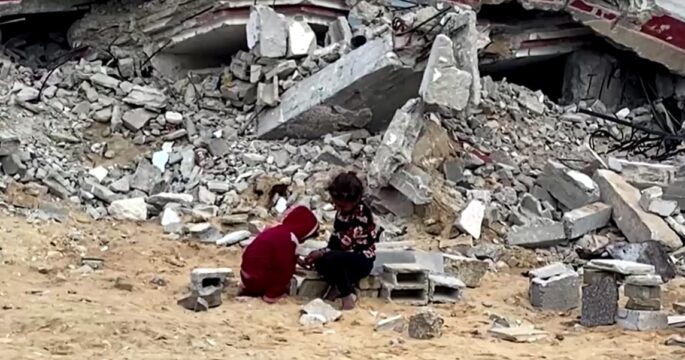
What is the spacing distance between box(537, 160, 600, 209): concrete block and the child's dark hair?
3016 mm

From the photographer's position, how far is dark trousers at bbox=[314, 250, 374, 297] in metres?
7.38

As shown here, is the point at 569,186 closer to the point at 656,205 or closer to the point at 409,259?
the point at 656,205

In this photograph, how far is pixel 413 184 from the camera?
9.54 m

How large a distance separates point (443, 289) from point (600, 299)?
1081 millimetres

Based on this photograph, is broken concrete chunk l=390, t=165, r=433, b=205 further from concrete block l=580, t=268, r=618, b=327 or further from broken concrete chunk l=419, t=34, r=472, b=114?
concrete block l=580, t=268, r=618, b=327

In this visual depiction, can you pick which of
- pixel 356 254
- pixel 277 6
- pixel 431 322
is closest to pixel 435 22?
pixel 277 6

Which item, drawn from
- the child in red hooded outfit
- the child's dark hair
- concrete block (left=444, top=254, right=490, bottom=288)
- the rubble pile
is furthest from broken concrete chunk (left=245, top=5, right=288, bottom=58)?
the child's dark hair

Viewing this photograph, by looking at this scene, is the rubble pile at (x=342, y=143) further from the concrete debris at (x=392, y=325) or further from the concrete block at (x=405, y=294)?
the concrete debris at (x=392, y=325)

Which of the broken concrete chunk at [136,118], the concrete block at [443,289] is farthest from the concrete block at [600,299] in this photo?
the broken concrete chunk at [136,118]

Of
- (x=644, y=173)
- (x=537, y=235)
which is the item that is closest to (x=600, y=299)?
(x=537, y=235)

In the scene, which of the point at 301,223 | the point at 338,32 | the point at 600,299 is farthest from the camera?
the point at 338,32

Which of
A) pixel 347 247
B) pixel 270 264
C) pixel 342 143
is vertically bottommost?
pixel 270 264

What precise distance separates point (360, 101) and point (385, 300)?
131 inches

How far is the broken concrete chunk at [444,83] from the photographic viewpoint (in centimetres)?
961
